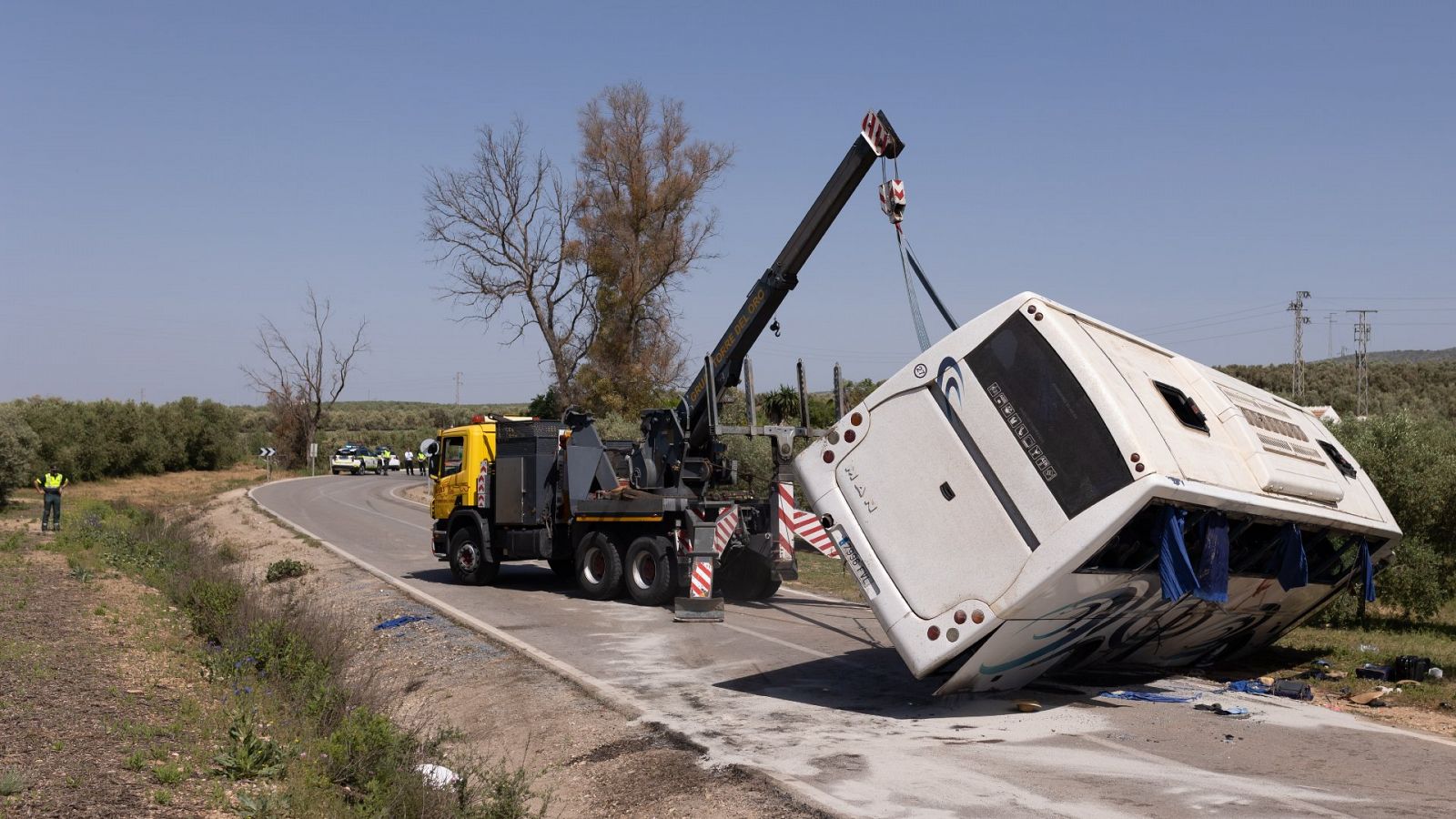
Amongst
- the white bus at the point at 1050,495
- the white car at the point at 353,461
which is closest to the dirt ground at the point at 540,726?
the white bus at the point at 1050,495

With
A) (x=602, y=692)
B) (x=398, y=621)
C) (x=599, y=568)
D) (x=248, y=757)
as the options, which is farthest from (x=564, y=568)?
(x=248, y=757)

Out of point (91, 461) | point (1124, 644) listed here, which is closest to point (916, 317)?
point (1124, 644)

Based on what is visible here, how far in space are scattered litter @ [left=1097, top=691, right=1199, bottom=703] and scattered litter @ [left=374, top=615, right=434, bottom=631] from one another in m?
8.51

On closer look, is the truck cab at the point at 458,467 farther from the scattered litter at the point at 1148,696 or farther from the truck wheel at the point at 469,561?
the scattered litter at the point at 1148,696

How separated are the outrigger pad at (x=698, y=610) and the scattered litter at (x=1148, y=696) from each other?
5.71 metres

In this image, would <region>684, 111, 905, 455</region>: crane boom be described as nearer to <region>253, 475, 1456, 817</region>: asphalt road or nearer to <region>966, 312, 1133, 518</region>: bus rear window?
<region>253, 475, 1456, 817</region>: asphalt road

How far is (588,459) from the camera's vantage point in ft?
57.4

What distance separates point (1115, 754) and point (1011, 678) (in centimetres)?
144

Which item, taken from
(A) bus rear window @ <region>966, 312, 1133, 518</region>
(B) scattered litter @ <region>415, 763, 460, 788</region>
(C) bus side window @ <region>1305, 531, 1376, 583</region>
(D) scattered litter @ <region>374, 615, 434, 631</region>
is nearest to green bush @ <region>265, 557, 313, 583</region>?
(D) scattered litter @ <region>374, 615, 434, 631</region>

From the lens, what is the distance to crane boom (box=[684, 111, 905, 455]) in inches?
560

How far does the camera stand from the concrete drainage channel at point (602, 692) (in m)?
6.97

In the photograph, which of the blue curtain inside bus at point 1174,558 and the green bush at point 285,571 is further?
the green bush at point 285,571

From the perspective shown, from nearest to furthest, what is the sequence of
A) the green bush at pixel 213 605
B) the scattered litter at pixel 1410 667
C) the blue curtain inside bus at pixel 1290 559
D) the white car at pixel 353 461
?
the blue curtain inside bus at pixel 1290 559 → the scattered litter at pixel 1410 667 → the green bush at pixel 213 605 → the white car at pixel 353 461

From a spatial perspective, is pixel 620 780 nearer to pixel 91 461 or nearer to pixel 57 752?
pixel 57 752
